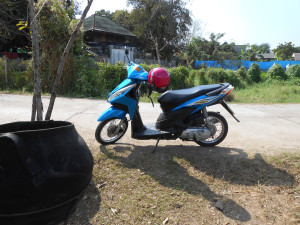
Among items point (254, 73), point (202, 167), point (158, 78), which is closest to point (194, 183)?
point (202, 167)

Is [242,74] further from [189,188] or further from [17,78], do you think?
[189,188]

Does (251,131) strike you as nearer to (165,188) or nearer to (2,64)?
(165,188)

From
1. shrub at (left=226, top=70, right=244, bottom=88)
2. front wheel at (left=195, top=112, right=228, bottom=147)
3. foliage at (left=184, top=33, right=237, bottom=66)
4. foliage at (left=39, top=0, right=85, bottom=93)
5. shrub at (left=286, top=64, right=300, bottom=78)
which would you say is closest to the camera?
front wheel at (left=195, top=112, right=228, bottom=147)

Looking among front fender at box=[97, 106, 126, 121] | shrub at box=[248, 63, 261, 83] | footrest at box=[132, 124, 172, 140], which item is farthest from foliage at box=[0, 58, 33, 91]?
shrub at box=[248, 63, 261, 83]

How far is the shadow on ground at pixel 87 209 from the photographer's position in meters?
2.11

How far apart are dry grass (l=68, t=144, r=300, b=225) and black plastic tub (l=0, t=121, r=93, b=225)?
0.84 m

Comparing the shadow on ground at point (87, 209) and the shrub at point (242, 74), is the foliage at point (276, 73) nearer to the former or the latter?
the shrub at point (242, 74)

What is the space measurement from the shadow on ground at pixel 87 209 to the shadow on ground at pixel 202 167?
0.60m

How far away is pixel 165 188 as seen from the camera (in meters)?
2.54

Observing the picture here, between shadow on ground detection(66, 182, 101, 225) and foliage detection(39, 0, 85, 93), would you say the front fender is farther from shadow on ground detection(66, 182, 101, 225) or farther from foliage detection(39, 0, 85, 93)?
foliage detection(39, 0, 85, 93)

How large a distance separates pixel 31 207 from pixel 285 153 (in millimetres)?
3172

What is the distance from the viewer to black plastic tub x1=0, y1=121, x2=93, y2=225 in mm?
1210

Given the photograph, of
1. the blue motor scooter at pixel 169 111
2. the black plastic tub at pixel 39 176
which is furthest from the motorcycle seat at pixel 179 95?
the black plastic tub at pixel 39 176

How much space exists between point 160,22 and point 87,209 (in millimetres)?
26168
